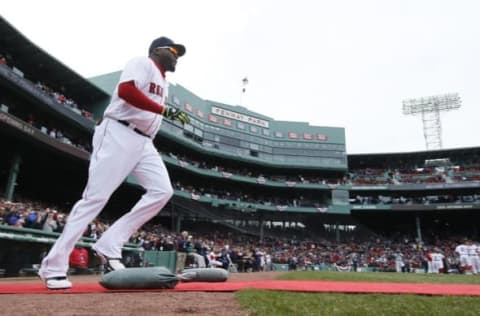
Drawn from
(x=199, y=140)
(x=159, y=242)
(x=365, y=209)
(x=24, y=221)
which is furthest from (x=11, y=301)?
(x=365, y=209)

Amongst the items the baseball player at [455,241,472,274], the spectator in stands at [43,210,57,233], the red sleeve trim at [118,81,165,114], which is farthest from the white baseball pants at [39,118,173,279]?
the baseball player at [455,241,472,274]

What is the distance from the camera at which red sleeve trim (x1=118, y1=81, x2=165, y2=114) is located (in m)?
3.31

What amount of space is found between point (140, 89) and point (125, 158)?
64 cm

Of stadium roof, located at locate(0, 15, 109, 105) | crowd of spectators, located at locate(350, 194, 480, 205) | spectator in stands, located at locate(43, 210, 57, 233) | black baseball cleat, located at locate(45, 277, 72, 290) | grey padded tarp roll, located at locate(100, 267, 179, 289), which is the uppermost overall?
stadium roof, located at locate(0, 15, 109, 105)

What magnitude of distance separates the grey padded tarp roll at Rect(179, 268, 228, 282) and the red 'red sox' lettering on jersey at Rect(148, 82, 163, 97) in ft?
6.04

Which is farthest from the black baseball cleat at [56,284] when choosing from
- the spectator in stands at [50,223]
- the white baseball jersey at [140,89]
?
the spectator in stands at [50,223]

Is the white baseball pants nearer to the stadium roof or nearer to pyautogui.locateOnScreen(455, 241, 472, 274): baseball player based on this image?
pyautogui.locateOnScreen(455, 241, 472, 274): baseball player

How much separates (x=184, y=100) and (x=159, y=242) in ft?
82.2

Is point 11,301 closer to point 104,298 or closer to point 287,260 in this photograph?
point 104,298

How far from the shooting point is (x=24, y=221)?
959cm

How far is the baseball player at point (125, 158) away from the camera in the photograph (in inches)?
129

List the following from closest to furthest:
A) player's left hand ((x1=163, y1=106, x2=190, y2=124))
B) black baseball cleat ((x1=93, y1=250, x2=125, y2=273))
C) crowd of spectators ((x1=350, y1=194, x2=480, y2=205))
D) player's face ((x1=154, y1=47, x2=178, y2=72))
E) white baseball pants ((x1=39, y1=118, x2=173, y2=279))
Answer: white baseball pants ((x1=39, y1=118, x2=173, y2=279))
player's left hand ((x1=163, y1=106, x2=190, y2=124))
black baseball cleat ((x1=93, y1=250, x2=125, y2=273))
player's face ((x1=154, y1=47, x2=178, y2=72))
crowd of spectators ((x1=350, y1=194, x2=480, y2=205))

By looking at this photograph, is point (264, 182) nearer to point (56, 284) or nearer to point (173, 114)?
point (173, 114)

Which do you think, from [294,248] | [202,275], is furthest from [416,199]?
[202,275]
